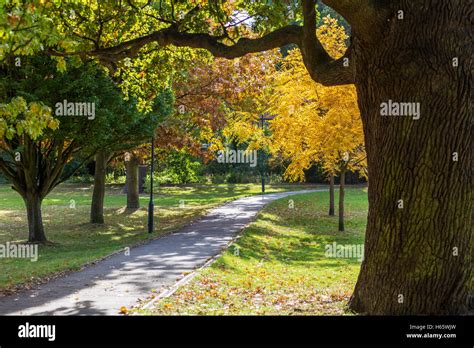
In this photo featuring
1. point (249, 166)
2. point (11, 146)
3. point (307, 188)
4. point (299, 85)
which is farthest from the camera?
point (249, 166)

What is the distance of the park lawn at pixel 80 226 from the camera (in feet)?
44.2

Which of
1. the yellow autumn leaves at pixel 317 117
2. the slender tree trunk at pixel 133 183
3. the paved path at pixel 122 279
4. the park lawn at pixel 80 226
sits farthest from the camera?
the slender tree trunk at pixel 133 183

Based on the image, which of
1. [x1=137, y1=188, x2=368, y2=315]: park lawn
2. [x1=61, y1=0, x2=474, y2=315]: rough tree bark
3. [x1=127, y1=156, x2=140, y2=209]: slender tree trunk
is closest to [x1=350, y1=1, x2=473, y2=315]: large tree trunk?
[x1=61, y1=0, x2=474, y2=315]: rough tree bark

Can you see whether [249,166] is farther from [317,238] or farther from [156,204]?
[317,238]

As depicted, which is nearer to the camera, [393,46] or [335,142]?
[393,46]

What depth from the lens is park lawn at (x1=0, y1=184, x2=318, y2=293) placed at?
530 inches

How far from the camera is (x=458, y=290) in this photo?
21.5ft

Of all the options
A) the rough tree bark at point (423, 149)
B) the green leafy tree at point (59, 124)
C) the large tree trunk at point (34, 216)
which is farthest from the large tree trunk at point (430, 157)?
the large tree trunk at point (34, 216)

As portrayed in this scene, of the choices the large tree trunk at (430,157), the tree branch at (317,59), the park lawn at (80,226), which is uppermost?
the tree branch at (317,59)

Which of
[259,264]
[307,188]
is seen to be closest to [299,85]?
[259,264]

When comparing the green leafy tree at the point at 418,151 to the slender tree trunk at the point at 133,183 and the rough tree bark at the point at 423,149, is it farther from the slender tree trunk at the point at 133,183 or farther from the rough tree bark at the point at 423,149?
the slender tree trunk at the point at 133,183

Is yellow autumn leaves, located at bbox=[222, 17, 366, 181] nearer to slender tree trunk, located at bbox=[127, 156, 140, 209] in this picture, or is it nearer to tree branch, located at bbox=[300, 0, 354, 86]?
slender tree trunk, located at bbox=[127, 156, 140, 209]

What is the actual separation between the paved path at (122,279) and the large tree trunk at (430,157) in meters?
4.36
